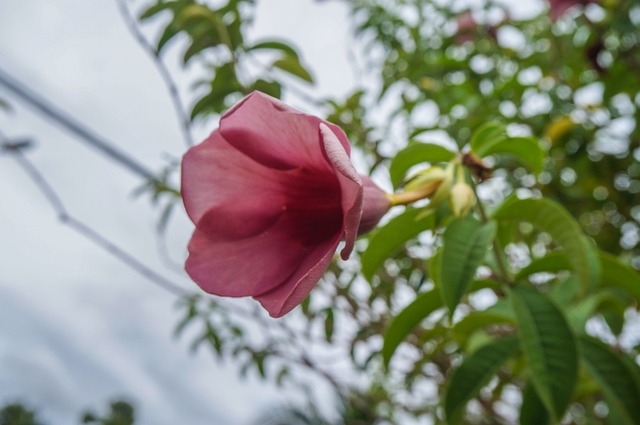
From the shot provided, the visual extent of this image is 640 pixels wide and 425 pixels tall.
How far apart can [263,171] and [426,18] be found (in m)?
1.57

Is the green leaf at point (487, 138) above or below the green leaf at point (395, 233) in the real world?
above

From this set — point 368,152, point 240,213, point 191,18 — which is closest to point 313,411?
point 368,152

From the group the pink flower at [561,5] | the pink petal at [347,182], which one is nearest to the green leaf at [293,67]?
the pink petal at [347,182]

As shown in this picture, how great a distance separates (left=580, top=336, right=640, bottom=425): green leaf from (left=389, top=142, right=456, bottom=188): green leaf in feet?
1.07

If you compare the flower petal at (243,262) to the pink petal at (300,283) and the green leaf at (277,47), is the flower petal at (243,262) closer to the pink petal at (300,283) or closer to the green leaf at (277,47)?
the pink petal at (300,283)

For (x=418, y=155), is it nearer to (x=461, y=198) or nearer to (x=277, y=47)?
(x=461, y=198)

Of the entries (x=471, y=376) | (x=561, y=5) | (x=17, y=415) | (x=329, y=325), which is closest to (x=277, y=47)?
(x=329, y=325)

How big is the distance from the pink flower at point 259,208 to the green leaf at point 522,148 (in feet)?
0.65

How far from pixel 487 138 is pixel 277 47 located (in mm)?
446

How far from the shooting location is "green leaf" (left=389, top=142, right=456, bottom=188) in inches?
26.6

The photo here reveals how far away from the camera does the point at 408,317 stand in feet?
2.46

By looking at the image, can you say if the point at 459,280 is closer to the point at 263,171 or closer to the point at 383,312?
the point at 263,171

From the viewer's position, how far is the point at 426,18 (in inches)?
74.6

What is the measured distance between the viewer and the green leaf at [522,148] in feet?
2.17
